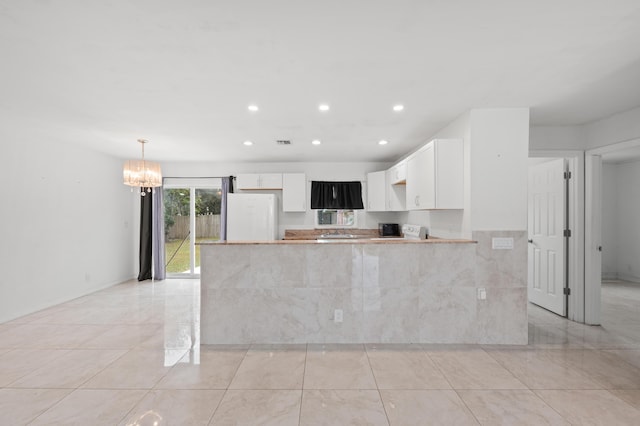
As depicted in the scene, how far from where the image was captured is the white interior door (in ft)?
13.5

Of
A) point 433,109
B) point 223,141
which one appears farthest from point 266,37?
point 223,141

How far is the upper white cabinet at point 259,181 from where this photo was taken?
5977mm

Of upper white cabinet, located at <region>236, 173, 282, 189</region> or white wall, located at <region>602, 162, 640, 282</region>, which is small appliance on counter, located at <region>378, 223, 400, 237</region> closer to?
upper white cabinet, located at <region>236, 173, 282, 189</region>

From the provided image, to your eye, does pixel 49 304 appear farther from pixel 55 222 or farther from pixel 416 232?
pixel 416 232

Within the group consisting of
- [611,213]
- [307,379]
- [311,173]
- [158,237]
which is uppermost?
[311,173]

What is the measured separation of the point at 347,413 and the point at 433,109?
288 cm

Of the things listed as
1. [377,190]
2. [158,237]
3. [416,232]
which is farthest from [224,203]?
[416,232]

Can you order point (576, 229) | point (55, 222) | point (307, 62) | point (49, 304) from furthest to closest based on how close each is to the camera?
point (55, 222) → point (49, 304) → point (576, 229) → point (307, 62)

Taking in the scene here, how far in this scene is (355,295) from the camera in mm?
3281

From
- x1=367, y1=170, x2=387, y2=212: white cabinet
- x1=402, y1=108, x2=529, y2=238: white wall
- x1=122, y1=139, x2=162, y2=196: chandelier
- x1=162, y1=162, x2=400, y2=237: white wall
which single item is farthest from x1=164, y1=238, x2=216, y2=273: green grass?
x1=402, y1=108, x2=529, y2=238: white wall

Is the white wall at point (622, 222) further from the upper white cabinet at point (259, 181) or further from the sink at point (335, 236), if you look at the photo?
the upper white cabinet at point (259, 181)

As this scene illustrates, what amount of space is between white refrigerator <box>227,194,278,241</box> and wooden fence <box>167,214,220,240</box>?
103cm

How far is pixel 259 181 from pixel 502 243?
4.15 m

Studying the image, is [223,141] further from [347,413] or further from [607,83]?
[607,83]
